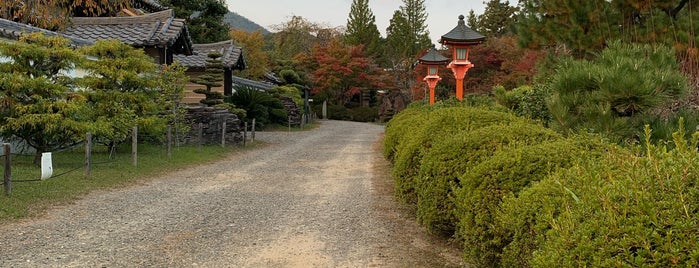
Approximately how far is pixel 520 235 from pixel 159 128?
1052cm

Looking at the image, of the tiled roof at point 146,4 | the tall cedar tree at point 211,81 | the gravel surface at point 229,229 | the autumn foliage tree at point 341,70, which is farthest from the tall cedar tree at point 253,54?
the gravel surface at point 229,229

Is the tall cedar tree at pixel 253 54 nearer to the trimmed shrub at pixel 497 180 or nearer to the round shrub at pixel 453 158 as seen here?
the round shrub at pixel 453 158

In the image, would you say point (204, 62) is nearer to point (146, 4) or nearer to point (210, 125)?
point (146, 4)

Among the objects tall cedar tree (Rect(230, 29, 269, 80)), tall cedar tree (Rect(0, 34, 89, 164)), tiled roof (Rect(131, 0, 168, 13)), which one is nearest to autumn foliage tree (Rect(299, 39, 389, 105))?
tall cedar tree (Rect(230, 29, 269, 80))

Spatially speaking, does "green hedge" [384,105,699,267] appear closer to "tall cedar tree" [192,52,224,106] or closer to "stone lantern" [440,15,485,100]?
"stone lantern" [440,15,485,100]

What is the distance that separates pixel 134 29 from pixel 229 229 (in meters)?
11.3

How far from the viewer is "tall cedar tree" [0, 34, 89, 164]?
844 centimetres

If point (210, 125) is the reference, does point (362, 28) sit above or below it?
above

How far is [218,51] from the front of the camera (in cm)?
2284

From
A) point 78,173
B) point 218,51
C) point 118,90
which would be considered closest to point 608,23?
point 78,173

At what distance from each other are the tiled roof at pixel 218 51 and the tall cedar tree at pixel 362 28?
2261 cm

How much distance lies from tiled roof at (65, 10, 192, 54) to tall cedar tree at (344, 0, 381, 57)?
30923 millimetres

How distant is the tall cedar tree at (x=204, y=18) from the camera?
102 ft

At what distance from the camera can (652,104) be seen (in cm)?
455
